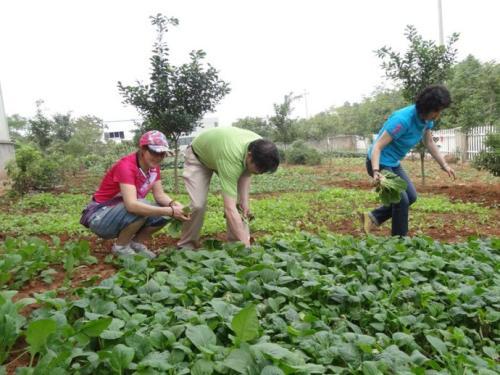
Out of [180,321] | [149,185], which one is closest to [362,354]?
[180,321]

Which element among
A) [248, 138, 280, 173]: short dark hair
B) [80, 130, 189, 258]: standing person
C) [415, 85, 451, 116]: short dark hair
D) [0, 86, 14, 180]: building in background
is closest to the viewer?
[248, 138, 280, 173]: short dark hair

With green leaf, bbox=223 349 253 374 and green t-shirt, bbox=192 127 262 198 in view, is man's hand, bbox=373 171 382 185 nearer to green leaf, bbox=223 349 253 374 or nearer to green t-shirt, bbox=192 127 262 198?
green t-shirt, bbox=192 127 262 198

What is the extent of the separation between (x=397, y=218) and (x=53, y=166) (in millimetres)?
8348

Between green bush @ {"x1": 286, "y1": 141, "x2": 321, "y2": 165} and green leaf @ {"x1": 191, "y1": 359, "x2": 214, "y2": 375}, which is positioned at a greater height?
green bush @ {"x1": 286, "y1": 141, "x2": 321, "y2": 165}

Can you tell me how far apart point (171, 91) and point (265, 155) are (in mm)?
6823

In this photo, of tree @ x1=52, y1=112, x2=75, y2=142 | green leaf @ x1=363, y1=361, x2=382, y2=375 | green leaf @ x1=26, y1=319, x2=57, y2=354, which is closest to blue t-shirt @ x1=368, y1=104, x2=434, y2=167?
green leaf @ x1=363, y1=361, x2=382, y2=375

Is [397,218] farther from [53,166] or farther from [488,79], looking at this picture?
[488,79]

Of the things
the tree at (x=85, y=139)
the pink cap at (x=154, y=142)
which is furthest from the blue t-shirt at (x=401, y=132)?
the tree at (x=85, y=139)

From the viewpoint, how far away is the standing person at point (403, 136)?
3846 mm

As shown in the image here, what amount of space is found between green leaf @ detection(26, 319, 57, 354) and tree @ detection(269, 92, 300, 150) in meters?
18.2

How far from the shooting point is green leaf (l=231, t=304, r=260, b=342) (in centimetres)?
186

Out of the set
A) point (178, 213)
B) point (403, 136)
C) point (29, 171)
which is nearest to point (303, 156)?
point (29, 171)

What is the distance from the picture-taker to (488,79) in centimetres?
1931

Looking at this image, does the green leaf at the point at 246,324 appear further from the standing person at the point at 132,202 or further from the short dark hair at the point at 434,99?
the short dark hair at the point at 434,99
